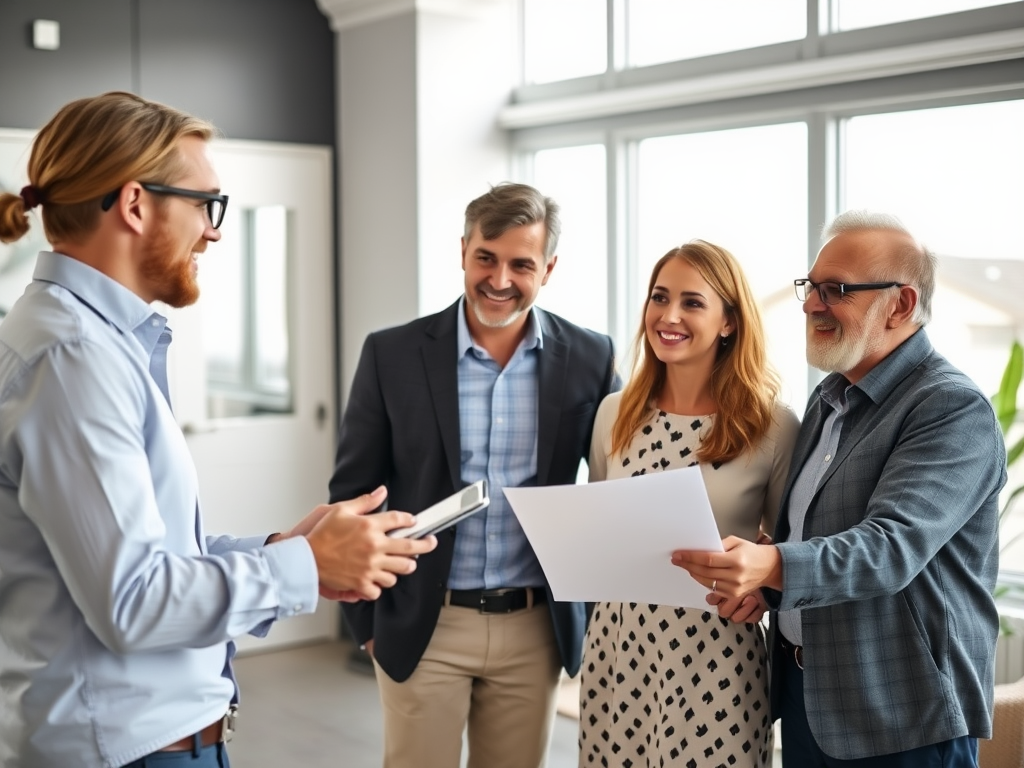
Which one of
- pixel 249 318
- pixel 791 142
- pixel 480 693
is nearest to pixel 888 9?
pixel 791 142

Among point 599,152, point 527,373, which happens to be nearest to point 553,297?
point 599,152

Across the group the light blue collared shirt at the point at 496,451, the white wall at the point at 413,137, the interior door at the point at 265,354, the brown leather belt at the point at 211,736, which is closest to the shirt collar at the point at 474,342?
the light blue collared shirt at the point at 496,451

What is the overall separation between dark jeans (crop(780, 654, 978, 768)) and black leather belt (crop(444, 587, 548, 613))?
2.07 ft

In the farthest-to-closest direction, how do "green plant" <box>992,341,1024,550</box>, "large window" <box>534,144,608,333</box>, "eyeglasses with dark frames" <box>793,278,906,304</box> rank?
1. "large window" <box>534,144,608,333</box>
2. "green plant" <box>992,341,1024,550</box>
3. "eyeglasses with dark frames" <box>793,278,906,304</box>

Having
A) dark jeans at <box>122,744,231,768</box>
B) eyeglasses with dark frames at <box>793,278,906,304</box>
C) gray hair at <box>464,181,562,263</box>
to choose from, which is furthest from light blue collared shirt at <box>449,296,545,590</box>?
dark jeans at <box>122,744,231,768</box>

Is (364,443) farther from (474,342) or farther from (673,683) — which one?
(673,683)

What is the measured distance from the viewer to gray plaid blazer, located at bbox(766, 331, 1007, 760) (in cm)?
185

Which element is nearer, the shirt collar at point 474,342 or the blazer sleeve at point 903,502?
the blazer sleeve at point 903,502

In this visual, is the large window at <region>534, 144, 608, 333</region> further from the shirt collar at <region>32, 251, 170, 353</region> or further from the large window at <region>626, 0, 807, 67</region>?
the shirt collar at <region>32, 251, 170, 353</region>

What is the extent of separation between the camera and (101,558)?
137 centimetres

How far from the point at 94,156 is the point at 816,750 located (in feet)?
5.21

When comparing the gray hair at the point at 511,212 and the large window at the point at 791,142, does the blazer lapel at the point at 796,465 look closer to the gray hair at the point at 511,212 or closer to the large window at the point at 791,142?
the gray hair at the point at 511,212

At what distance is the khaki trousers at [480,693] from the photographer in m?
2.60

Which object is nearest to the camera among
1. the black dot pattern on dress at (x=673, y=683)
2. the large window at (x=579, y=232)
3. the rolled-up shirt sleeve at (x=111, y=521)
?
the rolled-up shirt sleeve at (x=111, y=521)
